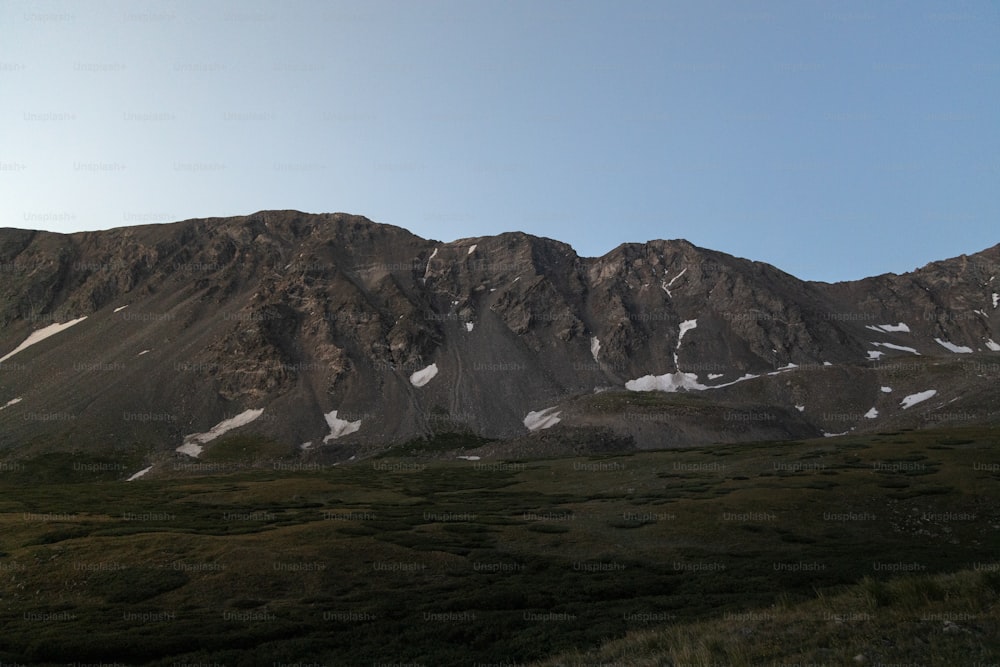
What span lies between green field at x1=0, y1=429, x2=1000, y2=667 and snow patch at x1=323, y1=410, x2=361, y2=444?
Answer: 297 feet

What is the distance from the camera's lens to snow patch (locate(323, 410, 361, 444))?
16541cm

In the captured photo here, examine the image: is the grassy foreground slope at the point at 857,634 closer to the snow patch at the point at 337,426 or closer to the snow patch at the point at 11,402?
the snow patch at the point at 337,426

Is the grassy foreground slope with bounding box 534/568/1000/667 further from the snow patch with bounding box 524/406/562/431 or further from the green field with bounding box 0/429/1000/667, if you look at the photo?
the snow patch with bounding box 524/406/562/431

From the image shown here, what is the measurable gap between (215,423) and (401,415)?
52305 millimetres

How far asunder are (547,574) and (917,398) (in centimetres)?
16727

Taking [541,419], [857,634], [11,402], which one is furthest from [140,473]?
[857,634]

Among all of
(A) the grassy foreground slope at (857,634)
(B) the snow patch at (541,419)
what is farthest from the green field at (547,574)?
(B) the snow patch at (541,419)

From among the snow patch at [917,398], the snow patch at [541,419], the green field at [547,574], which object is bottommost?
the snow patch at [541,419]

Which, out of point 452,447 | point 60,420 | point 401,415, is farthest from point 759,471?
point 60,420

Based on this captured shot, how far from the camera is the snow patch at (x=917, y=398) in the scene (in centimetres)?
15862

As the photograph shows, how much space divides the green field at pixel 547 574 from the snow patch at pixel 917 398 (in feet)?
324

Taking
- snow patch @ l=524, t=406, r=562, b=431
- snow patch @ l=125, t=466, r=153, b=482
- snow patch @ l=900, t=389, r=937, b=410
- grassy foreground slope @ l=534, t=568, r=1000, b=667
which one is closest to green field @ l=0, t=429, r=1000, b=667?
grassy foreground slope @ l=534, t=568, r=1000, b=667

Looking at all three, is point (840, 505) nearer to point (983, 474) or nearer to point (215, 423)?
point (983, 474)

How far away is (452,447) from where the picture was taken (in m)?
159
